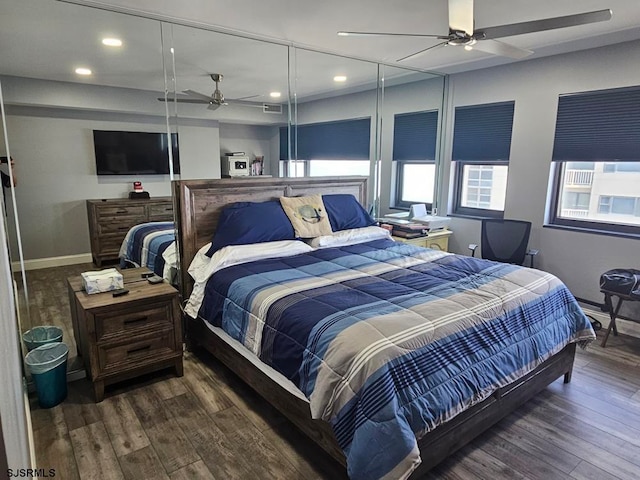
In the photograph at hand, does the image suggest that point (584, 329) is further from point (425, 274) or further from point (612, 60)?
point (612, 60)

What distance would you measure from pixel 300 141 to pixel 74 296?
7.37 feet

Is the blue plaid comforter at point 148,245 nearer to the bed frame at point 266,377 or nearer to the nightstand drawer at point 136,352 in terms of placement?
the bed frame at point 266,377

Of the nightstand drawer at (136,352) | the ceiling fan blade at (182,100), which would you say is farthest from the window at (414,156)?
the nightstand drawer at (136,352)

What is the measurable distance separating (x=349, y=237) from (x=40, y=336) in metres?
2.39

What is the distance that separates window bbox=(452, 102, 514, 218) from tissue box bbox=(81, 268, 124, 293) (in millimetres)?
3819

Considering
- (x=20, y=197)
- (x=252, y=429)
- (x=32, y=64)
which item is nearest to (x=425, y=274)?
(x=252, y=429)

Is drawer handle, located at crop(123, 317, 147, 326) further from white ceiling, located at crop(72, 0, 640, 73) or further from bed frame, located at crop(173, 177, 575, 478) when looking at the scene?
white ceiling, located at crop(72, 0, 640, 73)

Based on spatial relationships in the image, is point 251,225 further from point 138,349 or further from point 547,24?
point 547,24

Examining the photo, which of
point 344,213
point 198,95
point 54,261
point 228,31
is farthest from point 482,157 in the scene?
point 54,261

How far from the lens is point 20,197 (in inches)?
93.4

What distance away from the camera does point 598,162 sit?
3.62 meters

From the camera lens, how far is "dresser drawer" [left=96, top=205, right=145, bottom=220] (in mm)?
2701

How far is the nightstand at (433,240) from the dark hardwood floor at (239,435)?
188 centimetres

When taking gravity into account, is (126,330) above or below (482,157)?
below
